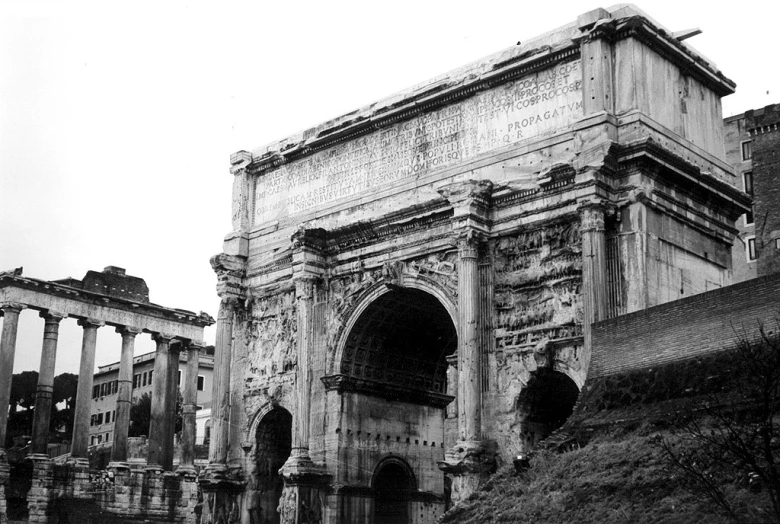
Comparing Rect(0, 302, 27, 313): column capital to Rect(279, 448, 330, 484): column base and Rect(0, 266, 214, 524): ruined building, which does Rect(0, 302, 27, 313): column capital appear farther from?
Rect(279, 448, 330, 484): column base

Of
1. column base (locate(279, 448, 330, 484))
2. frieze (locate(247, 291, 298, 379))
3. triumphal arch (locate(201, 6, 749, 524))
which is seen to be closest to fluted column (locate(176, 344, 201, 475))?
frieze (locate(247, 291, 298, 379))

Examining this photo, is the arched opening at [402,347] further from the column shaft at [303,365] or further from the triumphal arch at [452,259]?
the column shaft at [303,365]

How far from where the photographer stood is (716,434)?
14.6m

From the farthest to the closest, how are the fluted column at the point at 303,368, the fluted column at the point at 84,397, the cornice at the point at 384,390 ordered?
the fluted column at the point at 84,397 < the cornice at the point at 384,390 < the fluted column at the point at 303,368

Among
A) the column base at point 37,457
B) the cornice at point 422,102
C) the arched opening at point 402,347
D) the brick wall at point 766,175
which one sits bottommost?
the column base at point 37,457

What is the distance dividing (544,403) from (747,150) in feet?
107

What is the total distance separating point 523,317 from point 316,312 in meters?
6.89

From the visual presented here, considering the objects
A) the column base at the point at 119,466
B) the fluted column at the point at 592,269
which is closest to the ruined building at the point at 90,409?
the column base at the point at 119,466

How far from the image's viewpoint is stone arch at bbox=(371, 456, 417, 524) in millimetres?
28516

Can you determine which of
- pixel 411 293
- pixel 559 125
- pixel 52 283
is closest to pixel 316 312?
pixel 411 293

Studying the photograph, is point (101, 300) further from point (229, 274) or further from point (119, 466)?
point (229, 274)

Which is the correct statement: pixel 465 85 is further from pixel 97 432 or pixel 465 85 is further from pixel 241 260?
pixel 97 432

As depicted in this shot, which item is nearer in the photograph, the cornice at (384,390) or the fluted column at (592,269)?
the fluted column at (592,269)

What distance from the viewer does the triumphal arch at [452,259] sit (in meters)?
22.9
